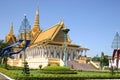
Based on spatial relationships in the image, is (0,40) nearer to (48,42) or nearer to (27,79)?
(48,42)

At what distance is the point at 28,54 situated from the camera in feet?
265

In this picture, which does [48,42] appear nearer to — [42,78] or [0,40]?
[0,40]

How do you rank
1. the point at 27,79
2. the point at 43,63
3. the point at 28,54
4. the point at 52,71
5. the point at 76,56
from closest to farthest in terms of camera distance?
1. the point at 27,79
2. the point at 52,71
3. the point at 43,63
4. the point at 76,56
5. the point at 28,54

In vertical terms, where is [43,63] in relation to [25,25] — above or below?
below

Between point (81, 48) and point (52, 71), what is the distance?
121ft

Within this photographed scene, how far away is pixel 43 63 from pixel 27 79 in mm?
33175

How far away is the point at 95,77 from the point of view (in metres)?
25.2

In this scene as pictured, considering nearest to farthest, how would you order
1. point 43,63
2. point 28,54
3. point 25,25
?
1. point 25,25
2. point 43,63
3. point 28,54

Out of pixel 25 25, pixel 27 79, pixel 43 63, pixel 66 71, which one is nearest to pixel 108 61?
pixel 43 63

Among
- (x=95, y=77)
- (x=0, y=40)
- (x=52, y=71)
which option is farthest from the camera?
(x=0, y=40)

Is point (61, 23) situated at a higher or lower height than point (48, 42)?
higher

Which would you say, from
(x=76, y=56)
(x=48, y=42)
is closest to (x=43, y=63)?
(x=48, y=42)

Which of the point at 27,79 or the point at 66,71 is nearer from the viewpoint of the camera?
the point at 27,79

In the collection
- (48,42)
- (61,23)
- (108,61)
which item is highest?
(61,23)
